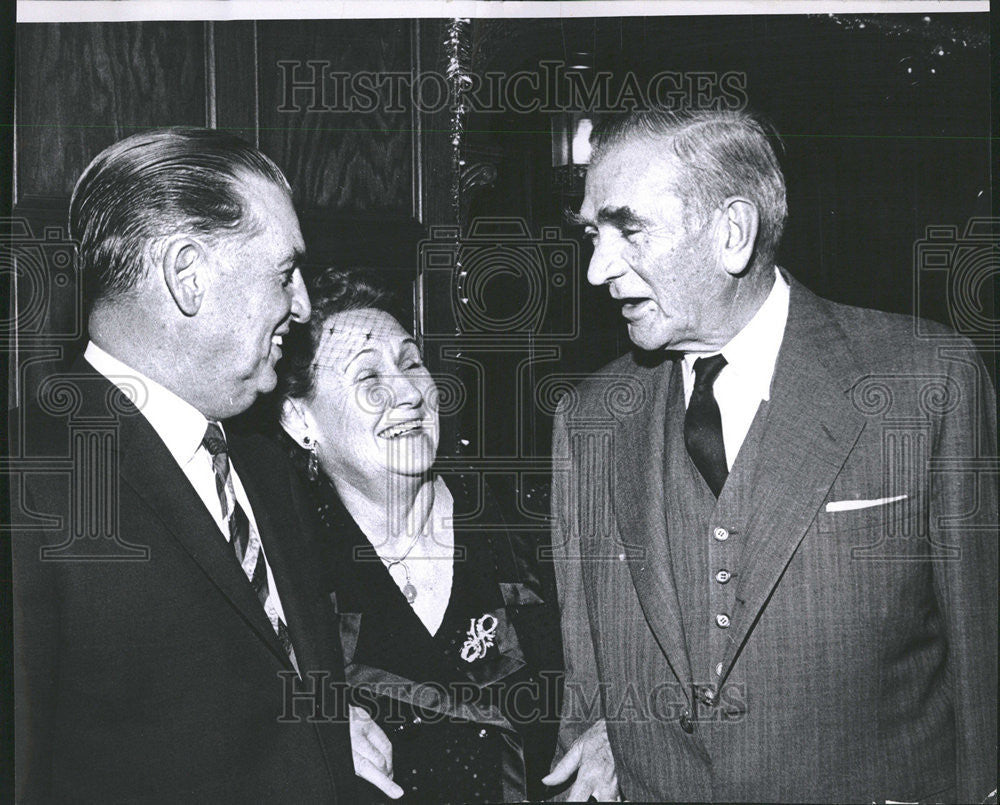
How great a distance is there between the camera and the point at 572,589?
2.12m

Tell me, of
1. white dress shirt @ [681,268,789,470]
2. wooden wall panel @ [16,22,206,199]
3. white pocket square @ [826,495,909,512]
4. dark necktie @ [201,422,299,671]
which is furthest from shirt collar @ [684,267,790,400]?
wooden wall panel @ [16,22,206,199]

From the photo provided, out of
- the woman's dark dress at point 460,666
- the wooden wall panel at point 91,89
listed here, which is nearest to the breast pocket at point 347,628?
the woman's dark dress at point 460,666

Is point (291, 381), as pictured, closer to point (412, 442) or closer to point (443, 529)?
point (412, 442)

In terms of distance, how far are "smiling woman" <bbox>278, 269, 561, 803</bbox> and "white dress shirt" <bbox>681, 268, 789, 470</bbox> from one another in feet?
1.60

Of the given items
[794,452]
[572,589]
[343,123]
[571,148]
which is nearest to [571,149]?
[571,148]

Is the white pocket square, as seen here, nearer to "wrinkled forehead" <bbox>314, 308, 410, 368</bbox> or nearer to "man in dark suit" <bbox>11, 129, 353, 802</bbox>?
"wrinkled forehead" <bbox>314, 308, 410, 368</bbox>

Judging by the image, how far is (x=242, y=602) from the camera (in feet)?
6.63

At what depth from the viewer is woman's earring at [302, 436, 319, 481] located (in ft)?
6.93

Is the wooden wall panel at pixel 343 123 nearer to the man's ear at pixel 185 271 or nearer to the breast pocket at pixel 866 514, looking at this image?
the man's ear at pixel 185 271

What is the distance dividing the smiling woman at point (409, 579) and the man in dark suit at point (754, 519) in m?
0.10

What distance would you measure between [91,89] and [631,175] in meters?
1.11

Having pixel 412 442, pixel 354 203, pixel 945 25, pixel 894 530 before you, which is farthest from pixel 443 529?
pixel 945 25

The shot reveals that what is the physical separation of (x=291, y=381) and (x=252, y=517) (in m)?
0.29

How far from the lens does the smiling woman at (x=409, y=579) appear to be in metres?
2.10
